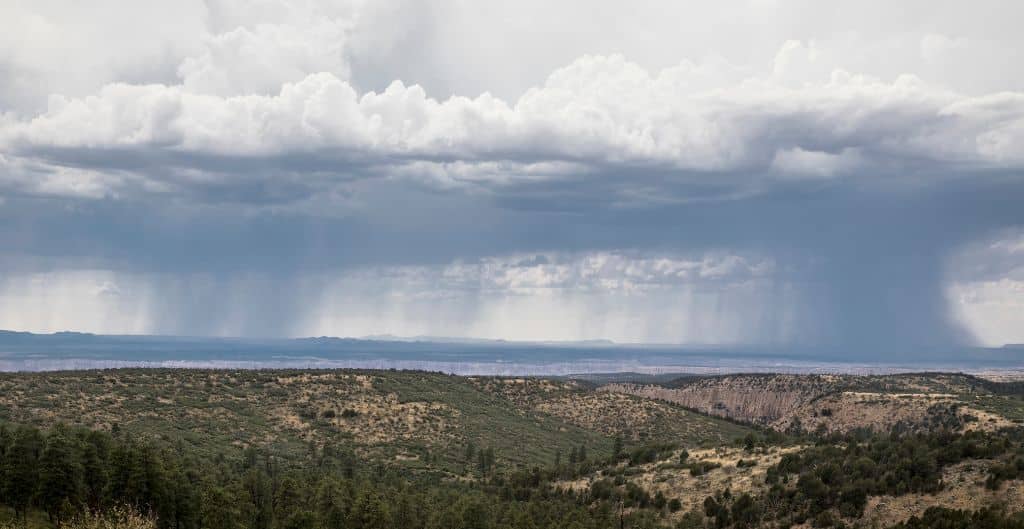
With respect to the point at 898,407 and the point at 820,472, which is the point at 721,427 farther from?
the point at 820,472

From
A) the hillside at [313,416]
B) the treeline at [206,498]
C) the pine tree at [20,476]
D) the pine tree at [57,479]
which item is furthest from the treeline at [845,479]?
the pine tree at [20,476]

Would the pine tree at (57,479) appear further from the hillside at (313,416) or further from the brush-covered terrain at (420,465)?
the hillside at (313,416)

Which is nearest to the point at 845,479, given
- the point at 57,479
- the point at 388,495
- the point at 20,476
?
the point at 388,495

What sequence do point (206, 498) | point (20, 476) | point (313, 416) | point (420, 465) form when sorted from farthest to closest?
1. point (313, 416)
2. point (420, 465)
3. point (20, 476)
4. point (206, 498)

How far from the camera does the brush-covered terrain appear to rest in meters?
76.6

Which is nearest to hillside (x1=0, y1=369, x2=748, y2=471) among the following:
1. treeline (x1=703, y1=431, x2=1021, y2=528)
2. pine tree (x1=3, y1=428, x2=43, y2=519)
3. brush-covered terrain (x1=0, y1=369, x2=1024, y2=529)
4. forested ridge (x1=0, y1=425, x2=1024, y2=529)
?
brush-covered terrain (x1=0, y1=369, x2=1024, y2=529)

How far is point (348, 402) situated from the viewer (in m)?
170

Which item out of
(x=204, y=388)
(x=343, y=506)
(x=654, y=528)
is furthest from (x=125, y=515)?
(x=204, y=388)

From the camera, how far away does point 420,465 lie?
440ft

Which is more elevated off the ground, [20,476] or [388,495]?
[20,476]

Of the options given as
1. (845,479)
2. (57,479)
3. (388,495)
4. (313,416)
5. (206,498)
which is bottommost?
(388,495)

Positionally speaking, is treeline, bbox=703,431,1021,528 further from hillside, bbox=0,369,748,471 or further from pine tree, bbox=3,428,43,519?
pine tree, bbox=3,428,43,519

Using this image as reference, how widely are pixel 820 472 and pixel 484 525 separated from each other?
3169cm

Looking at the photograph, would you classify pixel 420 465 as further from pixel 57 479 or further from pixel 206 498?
Answer: pixel 57 479
